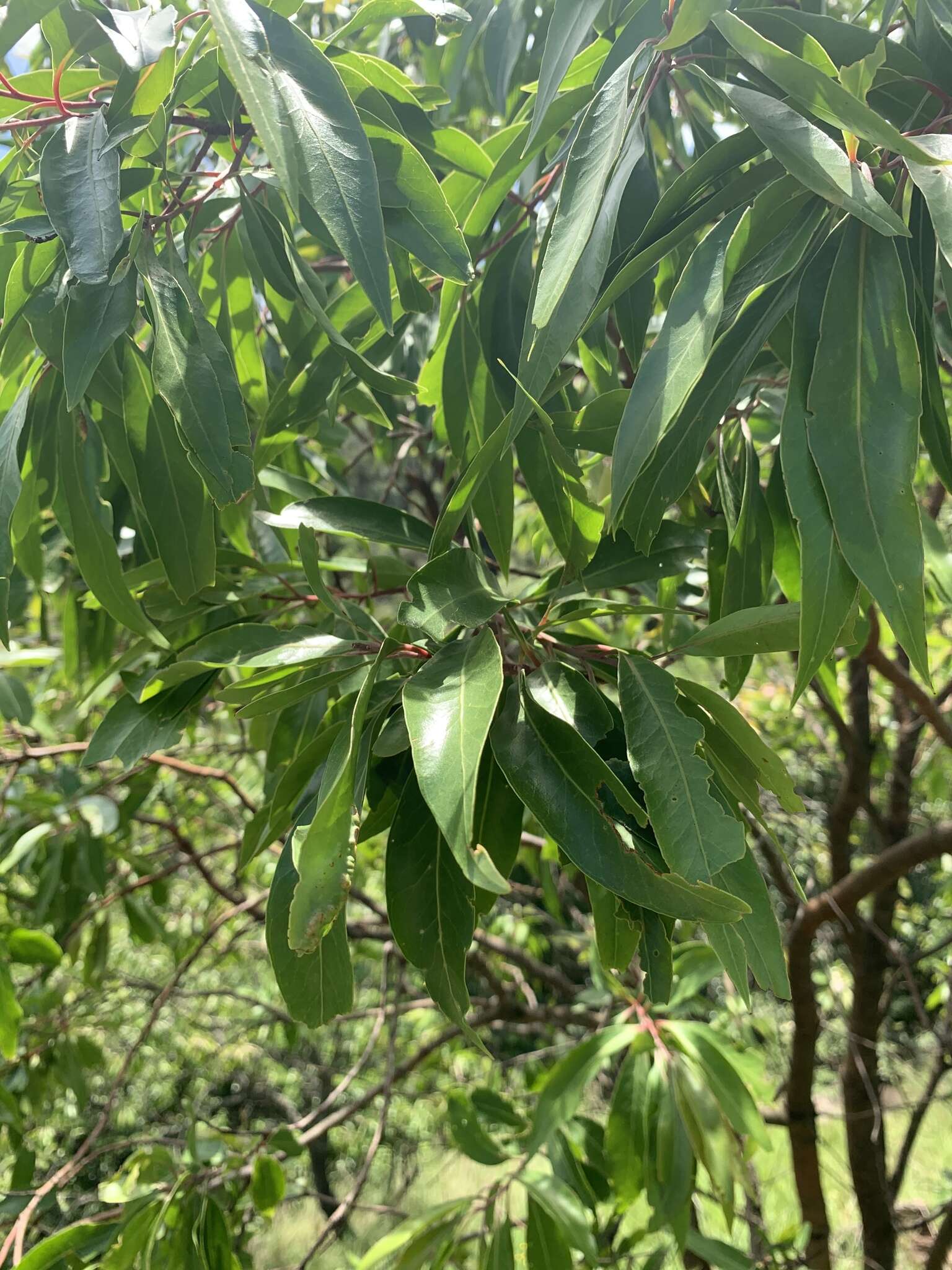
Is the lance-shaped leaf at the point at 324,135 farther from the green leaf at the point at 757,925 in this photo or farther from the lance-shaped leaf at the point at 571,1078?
the lance-shaped leaf at the point at 571,1078

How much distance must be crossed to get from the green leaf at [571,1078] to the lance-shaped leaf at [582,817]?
582mm

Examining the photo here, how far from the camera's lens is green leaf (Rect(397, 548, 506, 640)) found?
0.42 meters

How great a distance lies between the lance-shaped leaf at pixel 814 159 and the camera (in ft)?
0.99

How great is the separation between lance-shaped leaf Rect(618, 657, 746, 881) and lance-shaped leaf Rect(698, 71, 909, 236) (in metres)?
0.21

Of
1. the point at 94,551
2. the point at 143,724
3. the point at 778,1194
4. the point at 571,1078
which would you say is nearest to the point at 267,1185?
the point at 571,1078

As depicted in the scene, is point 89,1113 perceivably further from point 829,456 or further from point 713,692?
point 829,456

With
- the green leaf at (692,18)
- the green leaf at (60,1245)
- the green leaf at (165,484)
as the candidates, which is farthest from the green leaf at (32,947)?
the green leaf at (692,18)

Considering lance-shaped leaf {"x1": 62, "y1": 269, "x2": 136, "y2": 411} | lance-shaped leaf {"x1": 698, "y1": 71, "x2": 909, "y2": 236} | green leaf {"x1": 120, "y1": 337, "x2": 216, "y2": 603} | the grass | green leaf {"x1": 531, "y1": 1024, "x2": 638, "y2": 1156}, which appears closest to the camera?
lance-shaped leaf {"x1": 698, "y1": 71, "x2": 909, "y2": 236}

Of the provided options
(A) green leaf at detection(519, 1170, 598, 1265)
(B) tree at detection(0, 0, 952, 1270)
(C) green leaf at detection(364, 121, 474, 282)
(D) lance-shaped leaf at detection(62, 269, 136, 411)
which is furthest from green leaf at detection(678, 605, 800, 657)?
(A) green leaf at detection(519, 1170, 598, 1265)

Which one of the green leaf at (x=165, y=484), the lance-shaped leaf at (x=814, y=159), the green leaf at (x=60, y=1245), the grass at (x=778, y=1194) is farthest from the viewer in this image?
the grass at (x=778, y=1194)

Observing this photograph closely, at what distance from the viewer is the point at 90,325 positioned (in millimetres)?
413

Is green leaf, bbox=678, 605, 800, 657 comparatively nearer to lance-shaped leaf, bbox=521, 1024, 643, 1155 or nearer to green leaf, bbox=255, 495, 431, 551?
green leaf, bbox=255, 495, 431, 551

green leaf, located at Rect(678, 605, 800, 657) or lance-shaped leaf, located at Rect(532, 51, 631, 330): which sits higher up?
lance-shaped leaf, located at Rect(532, 51, 631, 330)

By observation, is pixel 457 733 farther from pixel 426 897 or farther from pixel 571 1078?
pixel 571 1078
